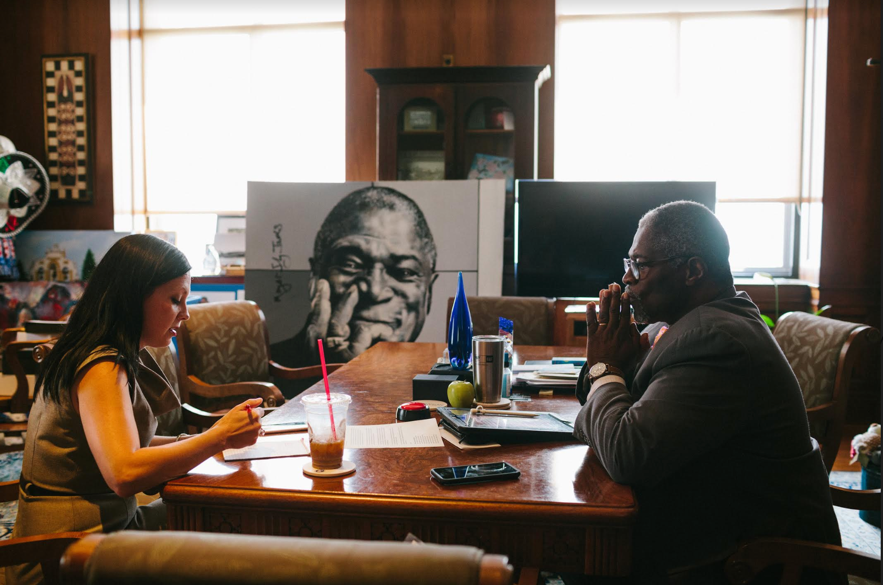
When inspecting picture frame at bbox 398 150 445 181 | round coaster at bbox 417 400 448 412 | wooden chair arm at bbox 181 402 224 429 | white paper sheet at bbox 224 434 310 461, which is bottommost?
wooden chair arm at bbox 181 402 224 429

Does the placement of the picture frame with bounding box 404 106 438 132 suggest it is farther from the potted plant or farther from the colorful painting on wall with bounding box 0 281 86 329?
the potted plant

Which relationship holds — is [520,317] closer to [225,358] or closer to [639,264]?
[225,358]

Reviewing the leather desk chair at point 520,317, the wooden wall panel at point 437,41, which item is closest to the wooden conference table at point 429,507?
Result: the leather desk chair at point 520,317

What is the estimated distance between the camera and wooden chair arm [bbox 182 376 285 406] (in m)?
2.38

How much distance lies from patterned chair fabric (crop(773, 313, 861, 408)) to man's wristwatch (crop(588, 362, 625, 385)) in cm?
98

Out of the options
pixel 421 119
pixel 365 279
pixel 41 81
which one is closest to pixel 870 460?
pixel 365 279

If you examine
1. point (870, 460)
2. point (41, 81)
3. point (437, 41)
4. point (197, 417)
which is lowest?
point (870, 460)

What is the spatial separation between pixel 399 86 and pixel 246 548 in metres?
4.09

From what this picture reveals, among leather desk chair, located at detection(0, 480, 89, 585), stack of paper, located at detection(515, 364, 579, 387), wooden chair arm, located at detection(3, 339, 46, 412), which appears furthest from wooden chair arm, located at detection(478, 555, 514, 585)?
wooden chair arm, located at detection(3, 339, 46, 412)

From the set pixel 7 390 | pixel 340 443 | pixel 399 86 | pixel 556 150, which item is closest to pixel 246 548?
pixel 340 443

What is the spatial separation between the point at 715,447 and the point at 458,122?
11.4 ft

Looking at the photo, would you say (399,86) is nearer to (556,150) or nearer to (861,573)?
(556,150)

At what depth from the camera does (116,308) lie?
134 centimetres

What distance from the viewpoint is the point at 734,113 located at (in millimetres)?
4602
